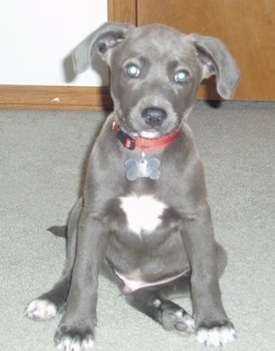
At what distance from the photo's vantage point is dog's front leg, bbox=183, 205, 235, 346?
1.96 meters

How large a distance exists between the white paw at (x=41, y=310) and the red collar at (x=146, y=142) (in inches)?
19.8

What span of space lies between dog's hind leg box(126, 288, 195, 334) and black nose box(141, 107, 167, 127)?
1.69 feet

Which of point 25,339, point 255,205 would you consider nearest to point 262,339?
point 25,339

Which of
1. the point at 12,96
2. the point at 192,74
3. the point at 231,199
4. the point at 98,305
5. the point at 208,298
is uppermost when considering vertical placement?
the point at 192,74

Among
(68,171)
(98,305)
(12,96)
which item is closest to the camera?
(98,305)

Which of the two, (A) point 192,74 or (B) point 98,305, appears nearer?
(A) point 192,74

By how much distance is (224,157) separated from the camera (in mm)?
3256

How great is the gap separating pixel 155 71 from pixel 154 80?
2 cm

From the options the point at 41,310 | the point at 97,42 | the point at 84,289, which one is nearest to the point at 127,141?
the point at 97,42

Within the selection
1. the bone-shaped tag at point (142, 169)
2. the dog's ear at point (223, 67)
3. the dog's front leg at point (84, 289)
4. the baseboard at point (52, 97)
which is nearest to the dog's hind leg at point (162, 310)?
the dog's front leg at point (84, 289)

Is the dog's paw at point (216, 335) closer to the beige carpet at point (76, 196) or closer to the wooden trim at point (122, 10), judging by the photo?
the beige carpet at point (76, 196)

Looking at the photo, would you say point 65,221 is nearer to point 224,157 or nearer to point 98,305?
point 98,305

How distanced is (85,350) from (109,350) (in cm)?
6

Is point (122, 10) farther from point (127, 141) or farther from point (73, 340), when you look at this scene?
point (73, 340)
